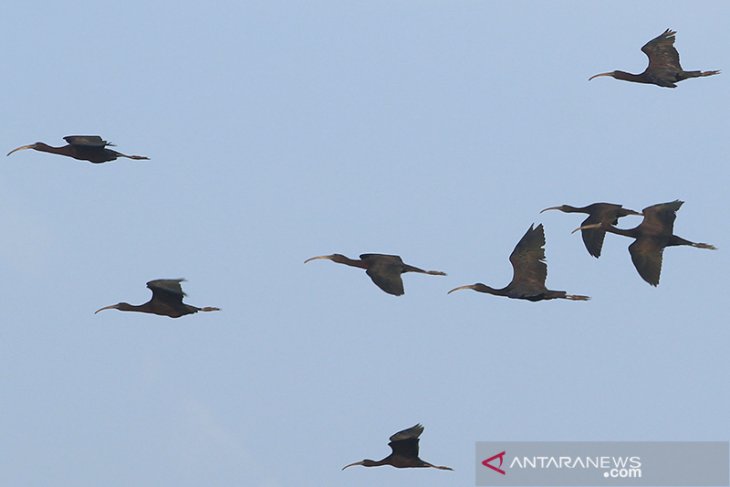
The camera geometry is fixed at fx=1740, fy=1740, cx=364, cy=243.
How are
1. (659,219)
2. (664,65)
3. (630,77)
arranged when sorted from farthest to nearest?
1. (630,77)
2. (664,65)
3. (659,219)

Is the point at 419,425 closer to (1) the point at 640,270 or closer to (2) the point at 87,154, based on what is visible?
(1) the point at 640,270

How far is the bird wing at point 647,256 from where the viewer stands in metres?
42.9

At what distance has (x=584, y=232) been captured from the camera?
1769 inches

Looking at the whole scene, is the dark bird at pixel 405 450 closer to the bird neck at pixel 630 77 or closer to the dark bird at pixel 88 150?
the dark bird at pixel 88 150

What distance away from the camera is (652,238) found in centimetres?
4319

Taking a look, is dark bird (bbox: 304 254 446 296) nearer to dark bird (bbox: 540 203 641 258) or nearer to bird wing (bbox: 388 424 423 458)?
bird wing (bbox: 388 424 423 458)

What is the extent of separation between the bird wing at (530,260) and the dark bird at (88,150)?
9829mm

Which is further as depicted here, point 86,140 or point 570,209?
point 570,209

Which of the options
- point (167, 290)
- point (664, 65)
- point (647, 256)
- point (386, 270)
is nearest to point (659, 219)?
point (647, 256)

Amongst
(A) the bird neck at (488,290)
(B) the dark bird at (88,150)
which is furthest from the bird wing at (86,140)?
(A) the bird neck at (488,290)

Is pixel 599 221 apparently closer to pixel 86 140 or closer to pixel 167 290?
pixel 167 290

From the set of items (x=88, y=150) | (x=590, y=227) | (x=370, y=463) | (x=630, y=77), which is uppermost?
(x=630, y=77)

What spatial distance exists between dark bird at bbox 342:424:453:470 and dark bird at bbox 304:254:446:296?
3.21 m

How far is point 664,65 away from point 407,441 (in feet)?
41.4
